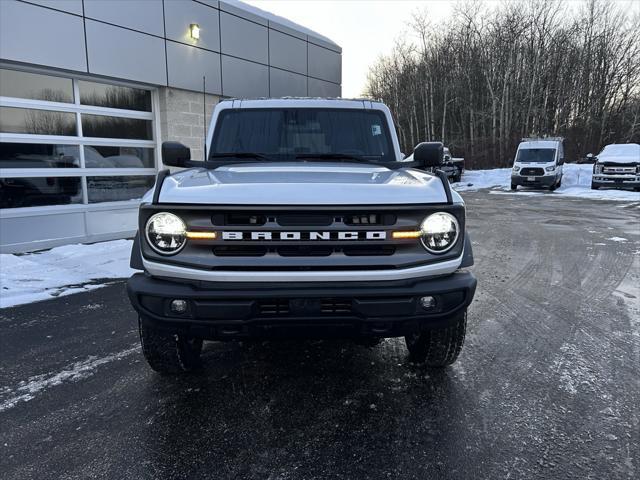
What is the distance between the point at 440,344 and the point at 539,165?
22.2m

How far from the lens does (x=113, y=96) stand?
Result: 9.66 meters

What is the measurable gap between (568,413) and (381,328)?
1.32 m

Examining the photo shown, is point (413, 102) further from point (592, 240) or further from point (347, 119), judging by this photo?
point (347, 119)

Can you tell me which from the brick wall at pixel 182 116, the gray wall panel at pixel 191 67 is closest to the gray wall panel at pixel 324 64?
the gray wall panel at pixel 191 67

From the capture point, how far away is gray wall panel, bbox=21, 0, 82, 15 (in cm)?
789

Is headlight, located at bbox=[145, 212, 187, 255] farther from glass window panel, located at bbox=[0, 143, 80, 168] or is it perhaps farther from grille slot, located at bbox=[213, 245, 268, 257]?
glass window panel, located at bbox=[0, 143, 80, 168]

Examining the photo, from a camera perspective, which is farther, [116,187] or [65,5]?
[116,187]

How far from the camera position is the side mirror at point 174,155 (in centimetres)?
360

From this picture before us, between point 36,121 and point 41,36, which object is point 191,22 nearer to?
point 41,36

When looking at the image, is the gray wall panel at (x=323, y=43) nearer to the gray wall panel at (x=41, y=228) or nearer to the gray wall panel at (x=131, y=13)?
the gray wall panel at (x=131, y=13)

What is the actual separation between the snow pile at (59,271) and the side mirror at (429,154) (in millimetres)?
4505

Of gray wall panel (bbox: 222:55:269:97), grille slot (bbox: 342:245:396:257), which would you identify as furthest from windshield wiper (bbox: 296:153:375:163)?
gray wall panel (bbox: 222:55:269:97)

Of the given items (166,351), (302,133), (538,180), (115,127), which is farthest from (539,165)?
(166,351)

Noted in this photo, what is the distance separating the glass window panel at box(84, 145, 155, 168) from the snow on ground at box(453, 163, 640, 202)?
17.3 m
